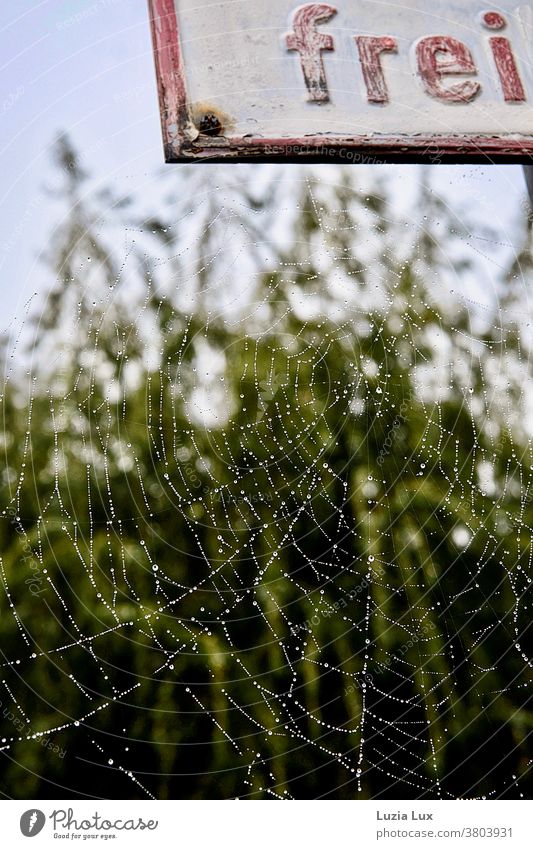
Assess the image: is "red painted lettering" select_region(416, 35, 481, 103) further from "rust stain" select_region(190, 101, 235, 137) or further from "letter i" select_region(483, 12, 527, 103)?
"rust stain" select_region(190, 101, 235, 137)

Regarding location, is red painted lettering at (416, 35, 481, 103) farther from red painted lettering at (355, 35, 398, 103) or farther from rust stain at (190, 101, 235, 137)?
rust stain at (190, 101, 235, 137)

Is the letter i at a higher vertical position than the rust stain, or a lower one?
higher

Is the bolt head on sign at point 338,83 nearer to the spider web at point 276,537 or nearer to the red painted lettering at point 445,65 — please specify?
the red painted lettering at point 445,65

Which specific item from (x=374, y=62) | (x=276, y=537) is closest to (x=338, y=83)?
(x=374, y=62)

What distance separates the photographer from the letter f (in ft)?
1.69

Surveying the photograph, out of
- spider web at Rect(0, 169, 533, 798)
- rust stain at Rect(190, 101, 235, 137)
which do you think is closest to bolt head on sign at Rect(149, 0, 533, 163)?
rust stain at Rect(190, 101, 235, 137)

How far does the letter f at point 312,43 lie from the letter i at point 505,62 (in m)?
0.11

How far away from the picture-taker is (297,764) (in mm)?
562

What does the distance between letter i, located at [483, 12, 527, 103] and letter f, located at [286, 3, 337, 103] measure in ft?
0.37

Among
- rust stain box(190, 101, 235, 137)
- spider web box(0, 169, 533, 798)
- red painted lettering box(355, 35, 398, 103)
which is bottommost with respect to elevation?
spider web box(0, 169, 533, 798)

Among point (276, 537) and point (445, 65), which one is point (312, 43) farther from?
point (276, 537)

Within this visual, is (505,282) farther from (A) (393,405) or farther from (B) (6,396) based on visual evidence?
(B) (6,396)

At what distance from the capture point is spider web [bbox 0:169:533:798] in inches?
22.0
